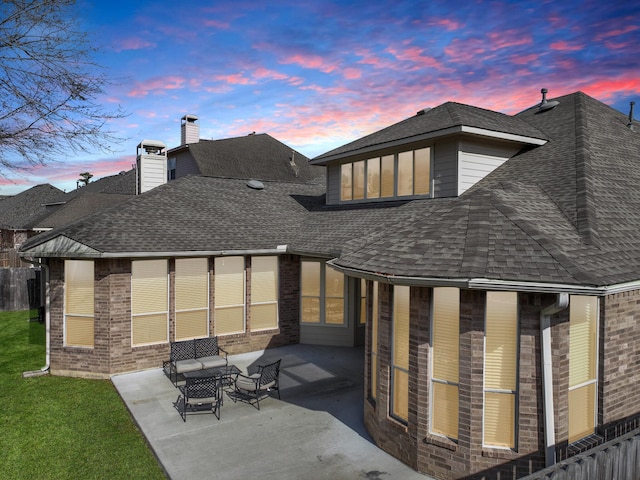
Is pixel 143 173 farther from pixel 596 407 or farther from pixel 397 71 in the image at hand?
pixel 596 407

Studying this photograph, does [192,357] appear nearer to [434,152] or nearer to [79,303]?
[79,303]

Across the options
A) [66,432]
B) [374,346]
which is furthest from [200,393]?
[374,346]

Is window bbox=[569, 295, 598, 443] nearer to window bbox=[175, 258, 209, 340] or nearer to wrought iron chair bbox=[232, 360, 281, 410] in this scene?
wrought iron chair bbox=[232, 360, 281, 410]

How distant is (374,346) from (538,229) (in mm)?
3730

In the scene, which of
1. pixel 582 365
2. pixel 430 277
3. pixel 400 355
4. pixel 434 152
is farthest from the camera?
pixel 434 152

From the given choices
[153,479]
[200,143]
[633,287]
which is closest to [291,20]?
[633,287]

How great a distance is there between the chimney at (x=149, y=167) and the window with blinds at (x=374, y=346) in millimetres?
15372

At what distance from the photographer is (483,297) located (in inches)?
254

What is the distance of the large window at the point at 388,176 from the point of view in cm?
1362

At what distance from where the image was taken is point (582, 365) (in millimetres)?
7160

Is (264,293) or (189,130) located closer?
(264,293)

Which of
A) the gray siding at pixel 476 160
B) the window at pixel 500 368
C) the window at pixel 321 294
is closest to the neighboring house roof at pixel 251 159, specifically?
the window at pixel 321 294

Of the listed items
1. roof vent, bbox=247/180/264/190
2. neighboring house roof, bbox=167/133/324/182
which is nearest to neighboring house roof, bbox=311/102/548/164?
roof vent, bbox=247/180/264/190

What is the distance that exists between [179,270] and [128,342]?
2.43m
